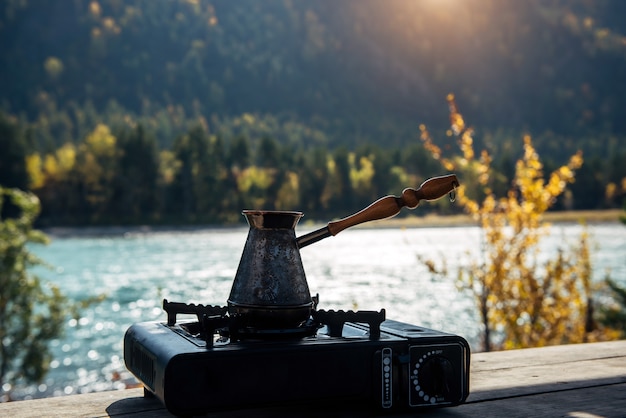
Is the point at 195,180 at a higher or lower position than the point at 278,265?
higher

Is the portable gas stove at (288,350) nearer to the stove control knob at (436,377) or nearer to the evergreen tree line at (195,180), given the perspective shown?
the stove control knob at (436,377)

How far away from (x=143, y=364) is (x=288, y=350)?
0.41 m

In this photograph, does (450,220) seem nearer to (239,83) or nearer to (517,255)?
(517,255)

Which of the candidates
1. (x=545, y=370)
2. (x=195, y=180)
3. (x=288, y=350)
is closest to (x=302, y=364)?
(x=288, y=350)

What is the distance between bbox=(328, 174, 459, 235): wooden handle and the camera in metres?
1.80

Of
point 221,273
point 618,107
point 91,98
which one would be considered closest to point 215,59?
point 91,98

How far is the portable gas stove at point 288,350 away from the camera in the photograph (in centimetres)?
162

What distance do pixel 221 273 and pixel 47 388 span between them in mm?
14797

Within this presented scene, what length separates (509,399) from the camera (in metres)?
2.08

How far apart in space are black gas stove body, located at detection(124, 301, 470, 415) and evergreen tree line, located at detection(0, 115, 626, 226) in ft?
204

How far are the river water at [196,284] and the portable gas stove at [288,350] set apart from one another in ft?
14.8

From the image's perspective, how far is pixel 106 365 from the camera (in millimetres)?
Answer: 13758

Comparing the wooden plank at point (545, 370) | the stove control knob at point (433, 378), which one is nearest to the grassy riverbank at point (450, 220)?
the wooden plank at point (545, 370)

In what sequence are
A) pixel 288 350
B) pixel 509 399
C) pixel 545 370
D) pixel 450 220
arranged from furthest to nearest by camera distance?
pixel 450 220
pixel 545 370
pixel 509 399
pixel 288 350
